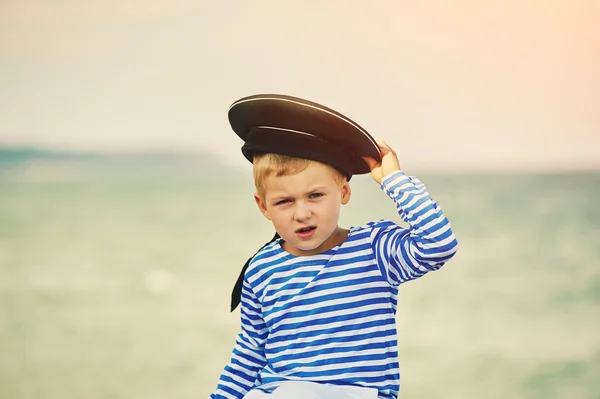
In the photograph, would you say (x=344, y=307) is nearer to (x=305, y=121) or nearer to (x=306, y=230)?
(x=306, y=230)

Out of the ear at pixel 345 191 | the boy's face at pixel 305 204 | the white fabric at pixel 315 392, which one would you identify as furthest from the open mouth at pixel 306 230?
the white fabric at pixel 315 392

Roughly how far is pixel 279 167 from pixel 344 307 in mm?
304

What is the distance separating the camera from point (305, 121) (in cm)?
154

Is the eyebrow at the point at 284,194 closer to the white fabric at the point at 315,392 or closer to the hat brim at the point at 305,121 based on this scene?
the hat brim at the point at 305,121

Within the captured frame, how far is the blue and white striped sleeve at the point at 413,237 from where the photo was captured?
4.78 ft

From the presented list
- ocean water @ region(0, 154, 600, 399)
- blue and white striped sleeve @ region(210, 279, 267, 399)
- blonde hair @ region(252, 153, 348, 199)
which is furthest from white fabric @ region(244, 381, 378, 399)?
ocean water @ region(0, 154, 600, 399)

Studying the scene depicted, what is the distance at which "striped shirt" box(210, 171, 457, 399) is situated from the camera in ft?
5.14

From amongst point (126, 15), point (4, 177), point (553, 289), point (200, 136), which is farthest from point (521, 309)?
point (4, 177)

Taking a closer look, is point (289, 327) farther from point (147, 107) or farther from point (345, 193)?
point (147, 107)

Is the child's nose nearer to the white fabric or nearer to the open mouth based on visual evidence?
the open mouth

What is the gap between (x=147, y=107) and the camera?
9.47 feet

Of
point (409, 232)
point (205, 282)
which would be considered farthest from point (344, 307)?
point (205, 282)

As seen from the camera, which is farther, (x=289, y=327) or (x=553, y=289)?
(x=553, y=289)

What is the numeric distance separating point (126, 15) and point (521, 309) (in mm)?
1726
